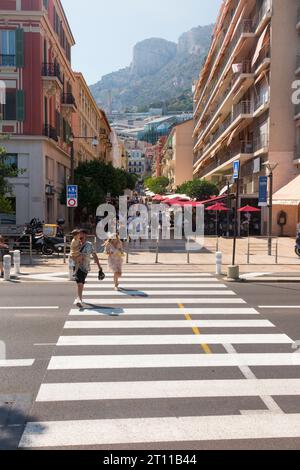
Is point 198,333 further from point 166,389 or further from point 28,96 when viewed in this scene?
point 28,96

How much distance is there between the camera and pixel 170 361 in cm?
731

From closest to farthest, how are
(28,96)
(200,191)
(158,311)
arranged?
1. (158,311)
2. (28,96)
3. (200,191)

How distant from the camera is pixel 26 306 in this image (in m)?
11.0

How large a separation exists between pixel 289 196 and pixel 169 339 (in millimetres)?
22672

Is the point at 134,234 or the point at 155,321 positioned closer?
the point at 155,321

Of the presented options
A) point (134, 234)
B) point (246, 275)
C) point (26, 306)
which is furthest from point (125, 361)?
point (134, 234)

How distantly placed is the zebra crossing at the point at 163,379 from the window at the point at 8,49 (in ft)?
77.4

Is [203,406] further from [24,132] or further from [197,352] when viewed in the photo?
[24,132]

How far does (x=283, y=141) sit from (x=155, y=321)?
27.9 metres

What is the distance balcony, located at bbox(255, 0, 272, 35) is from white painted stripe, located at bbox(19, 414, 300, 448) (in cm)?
3476

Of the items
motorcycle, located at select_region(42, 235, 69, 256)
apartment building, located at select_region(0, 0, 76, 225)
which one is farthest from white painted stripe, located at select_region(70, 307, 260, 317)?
apartment building, located at select_region(0, 0, 76, 225)

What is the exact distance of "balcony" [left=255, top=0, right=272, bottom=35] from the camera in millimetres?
34250

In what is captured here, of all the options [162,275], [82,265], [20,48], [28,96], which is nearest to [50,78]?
[28,96]

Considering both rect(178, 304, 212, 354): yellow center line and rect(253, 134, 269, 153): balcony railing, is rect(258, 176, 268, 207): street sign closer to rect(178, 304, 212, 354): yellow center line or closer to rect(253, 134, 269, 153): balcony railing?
rect(253, 134, 269, 153): balcony railing
